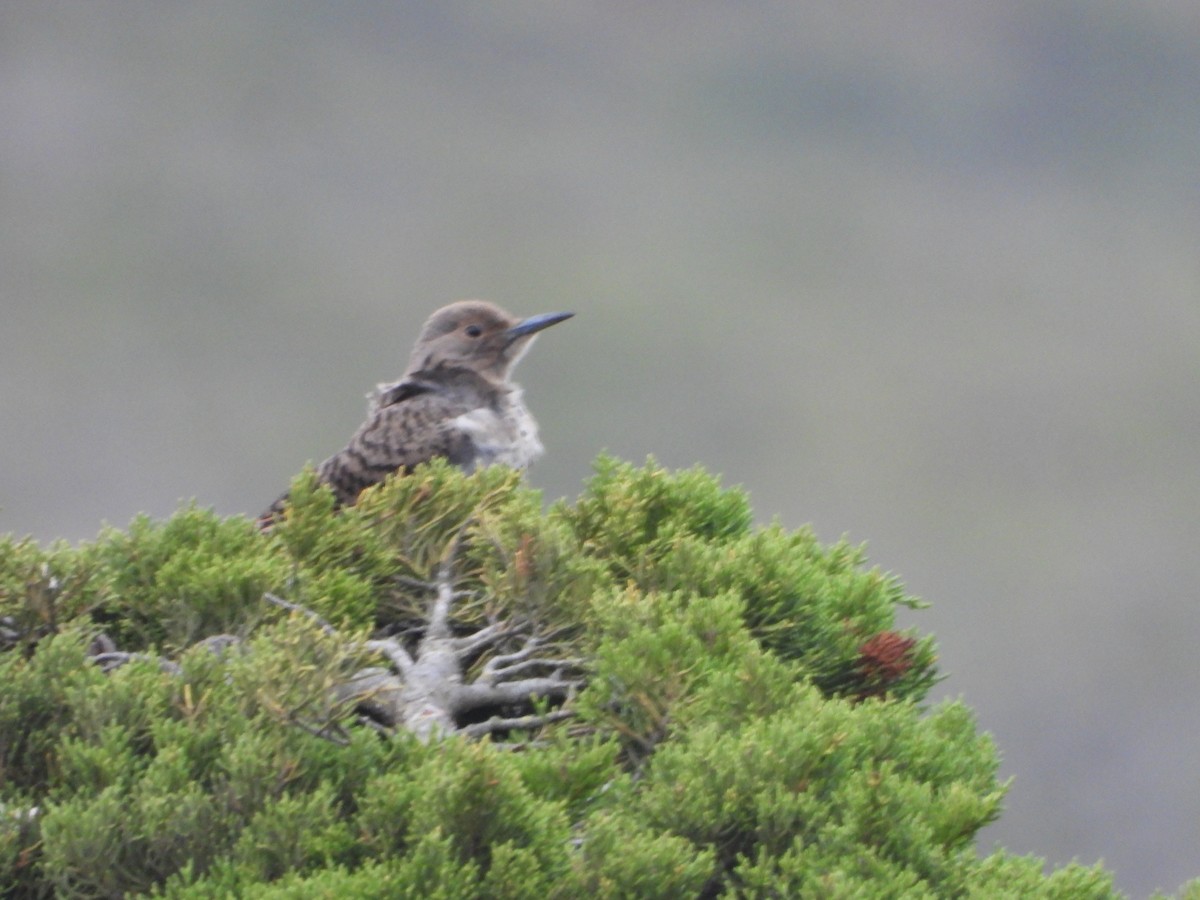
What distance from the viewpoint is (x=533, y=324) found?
767 cm

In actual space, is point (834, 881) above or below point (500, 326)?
below

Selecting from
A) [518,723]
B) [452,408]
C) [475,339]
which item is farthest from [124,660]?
[475,339]

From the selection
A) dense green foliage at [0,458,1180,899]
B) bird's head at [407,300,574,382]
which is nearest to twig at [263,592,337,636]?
dense green foliage at [0,458,1180,899]

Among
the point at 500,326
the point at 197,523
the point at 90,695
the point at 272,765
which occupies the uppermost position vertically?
the point at 500,326

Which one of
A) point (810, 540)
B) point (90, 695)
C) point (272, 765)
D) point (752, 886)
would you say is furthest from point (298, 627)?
point (810, 540)

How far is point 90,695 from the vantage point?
2816 mm

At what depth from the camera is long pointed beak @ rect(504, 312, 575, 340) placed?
24.9 feet

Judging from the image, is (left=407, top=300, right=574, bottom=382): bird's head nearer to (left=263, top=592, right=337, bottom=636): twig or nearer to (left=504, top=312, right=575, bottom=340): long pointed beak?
(left=504, top=312, right=575, bottom=340): long pointed beak

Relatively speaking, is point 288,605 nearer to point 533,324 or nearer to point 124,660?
point 124,660

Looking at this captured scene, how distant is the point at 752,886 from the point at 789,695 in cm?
53

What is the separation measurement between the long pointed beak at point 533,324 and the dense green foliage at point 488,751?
395 cm

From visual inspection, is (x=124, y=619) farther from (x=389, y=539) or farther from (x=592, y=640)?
(x=592, y=640)

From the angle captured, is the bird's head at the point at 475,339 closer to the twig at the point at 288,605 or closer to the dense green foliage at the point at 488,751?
the dense green foliage at the point at 488,751

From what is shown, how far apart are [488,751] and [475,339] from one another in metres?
5.16
